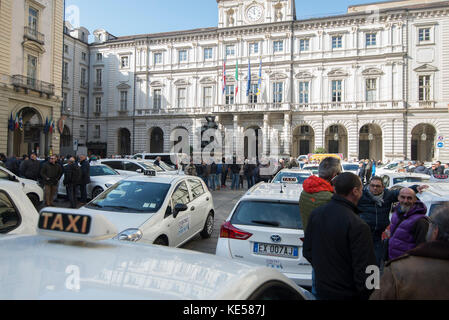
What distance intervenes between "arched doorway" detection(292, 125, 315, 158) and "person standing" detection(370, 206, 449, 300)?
38.4 metres

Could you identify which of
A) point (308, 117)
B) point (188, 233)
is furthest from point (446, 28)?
point (188, 233)

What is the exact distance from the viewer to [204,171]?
1814 centimetres

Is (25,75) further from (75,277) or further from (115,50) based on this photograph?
(75,277)

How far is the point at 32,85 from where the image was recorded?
82.4ft

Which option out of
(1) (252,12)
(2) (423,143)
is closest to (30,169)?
(1) (252,12)

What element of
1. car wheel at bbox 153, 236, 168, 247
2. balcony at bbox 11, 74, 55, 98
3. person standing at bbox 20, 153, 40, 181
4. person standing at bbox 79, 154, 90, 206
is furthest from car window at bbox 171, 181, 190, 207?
balcony at bbox 11, 74, 55, 98

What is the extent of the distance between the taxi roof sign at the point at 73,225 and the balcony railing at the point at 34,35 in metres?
28.6

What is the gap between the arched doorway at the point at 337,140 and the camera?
126 feet

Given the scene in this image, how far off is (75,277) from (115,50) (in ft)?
161

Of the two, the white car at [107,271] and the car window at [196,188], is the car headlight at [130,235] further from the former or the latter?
the white car at [107,271]

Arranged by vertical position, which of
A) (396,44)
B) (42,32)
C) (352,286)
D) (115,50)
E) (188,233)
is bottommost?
(188,233)

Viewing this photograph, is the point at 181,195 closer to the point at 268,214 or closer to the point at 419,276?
the point at 268,214

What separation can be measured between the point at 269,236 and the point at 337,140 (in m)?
37.1

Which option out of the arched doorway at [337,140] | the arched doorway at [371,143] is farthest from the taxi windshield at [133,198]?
the arched doorway at [371,143]
